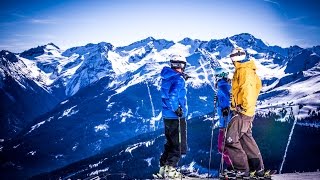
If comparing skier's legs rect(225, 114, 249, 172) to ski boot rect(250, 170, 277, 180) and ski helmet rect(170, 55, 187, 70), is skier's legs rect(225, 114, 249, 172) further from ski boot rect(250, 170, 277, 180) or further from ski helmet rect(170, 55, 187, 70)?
ski helmet rect(170, 55, 187, 70)

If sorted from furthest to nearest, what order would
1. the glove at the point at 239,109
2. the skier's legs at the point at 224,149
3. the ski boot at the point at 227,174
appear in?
the skier's legs at the point at 224,149 < the ski boot at the point at 227,174 < the glove at the point at 239,109

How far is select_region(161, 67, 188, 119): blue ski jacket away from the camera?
426 inches

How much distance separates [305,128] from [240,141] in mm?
208721

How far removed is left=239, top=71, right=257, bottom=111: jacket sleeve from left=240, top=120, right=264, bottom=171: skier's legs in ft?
3.55

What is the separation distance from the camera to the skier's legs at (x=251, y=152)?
995cm

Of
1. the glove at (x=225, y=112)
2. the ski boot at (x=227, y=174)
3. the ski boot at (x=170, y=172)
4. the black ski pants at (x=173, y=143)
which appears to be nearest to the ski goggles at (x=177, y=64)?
the black ski pants at (x=173, y=143)

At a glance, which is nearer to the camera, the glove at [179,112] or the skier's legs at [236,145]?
the skier's legs at [236,145]

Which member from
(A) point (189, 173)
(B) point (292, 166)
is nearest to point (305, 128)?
(B) point (292, 166)

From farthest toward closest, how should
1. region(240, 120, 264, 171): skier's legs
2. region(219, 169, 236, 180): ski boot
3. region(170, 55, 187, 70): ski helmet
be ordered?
region(170, 55, 187, 70): ski helmet, region(240, 120, 264, 171): skier's legs, region(219, 169, 236, 180): ski boot

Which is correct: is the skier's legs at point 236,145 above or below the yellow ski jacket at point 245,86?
below

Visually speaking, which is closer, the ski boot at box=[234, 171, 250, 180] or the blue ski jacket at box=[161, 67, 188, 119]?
the ski boot at box=[234, 171, 250, 180]

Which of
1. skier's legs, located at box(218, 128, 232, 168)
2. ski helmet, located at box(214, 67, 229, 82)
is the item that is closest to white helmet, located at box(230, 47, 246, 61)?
ski helmet, located at box(214, 67, 229, 82)

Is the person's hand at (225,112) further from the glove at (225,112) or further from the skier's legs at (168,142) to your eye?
the skier's legs at (168,142)

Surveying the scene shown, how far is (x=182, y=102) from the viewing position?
11.0 m
